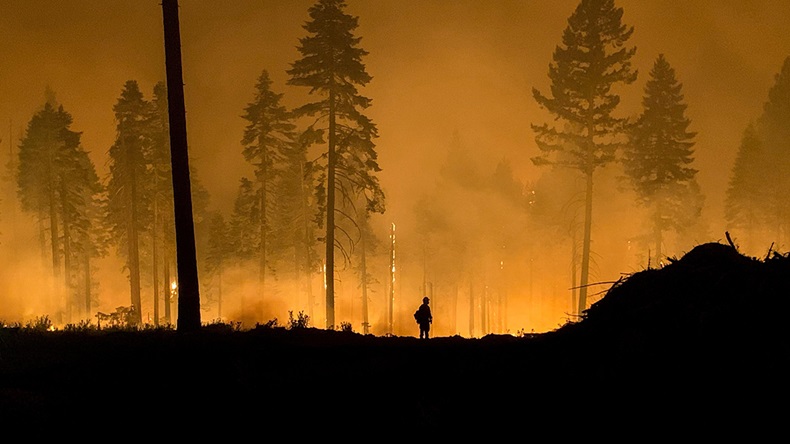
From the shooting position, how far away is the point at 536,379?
550cm

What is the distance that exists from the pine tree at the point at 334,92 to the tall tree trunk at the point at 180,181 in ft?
42.8

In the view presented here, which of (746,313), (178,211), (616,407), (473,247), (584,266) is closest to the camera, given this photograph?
(616,407)

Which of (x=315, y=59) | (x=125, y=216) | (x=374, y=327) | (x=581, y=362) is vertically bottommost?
(x=374, y=327)

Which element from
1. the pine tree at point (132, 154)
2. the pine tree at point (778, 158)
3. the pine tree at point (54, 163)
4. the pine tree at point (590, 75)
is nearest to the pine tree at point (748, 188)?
the pine tree at point (778, 158)

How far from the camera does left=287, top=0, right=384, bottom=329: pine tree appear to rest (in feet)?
86.1

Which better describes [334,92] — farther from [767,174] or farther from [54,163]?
[767,174]

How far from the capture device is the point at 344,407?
19.0ft

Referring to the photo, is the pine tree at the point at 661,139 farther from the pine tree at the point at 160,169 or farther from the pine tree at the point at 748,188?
the pine tree at the point at 160,169

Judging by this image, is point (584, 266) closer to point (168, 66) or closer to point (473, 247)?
point (168, 66)

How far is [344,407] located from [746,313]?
4128mm

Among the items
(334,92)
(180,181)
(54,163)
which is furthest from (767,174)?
(54,163)

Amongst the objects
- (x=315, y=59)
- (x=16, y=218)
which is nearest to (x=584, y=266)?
(x=315, y=59)

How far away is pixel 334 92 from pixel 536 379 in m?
23.1

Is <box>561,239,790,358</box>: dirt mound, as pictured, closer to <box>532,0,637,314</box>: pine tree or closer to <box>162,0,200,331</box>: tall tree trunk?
<box>162,0,200,331</box>: tall tree trunk
